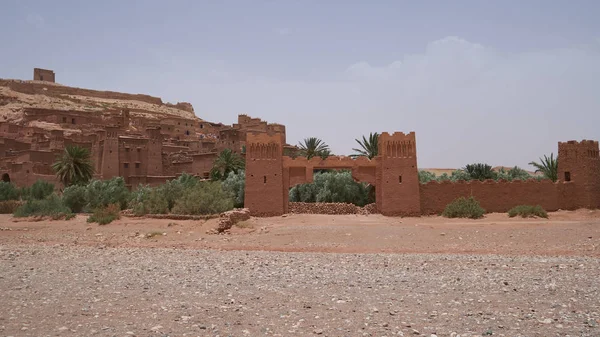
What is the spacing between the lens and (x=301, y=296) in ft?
30.7

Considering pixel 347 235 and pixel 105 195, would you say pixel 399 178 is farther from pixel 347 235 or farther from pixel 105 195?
pixel 105 195

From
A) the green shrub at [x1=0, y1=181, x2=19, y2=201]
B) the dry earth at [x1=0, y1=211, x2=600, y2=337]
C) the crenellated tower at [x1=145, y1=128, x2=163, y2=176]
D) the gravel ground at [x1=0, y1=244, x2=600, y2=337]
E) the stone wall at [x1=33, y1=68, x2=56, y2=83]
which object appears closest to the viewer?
the gravel ground at [x1=0, y1=244, x2=600, y2=337]

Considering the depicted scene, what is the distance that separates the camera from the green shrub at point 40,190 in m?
38.6

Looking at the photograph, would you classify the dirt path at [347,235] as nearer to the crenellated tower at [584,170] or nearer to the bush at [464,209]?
the bush at [464,209]

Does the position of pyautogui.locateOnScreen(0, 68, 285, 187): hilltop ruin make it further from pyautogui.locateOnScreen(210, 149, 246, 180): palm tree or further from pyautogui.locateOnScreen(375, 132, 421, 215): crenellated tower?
pyautogui.locateOnScreen(375, 132, 421, 215): crenellated tower

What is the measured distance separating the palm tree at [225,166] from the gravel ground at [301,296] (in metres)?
25.3

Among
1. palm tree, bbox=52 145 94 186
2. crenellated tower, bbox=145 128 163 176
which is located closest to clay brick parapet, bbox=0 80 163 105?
crenellated tower, bbox=145 128 163 176

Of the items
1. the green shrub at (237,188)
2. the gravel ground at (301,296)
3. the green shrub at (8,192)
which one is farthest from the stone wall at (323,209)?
the green shrub at (8,192)

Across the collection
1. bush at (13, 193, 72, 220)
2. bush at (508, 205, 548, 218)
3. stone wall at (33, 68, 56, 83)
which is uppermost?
stone wall at (33, 68, 56, 83)

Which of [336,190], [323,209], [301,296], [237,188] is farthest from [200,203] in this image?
[301,296]

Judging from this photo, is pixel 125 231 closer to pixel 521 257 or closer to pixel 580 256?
pixel 521 257

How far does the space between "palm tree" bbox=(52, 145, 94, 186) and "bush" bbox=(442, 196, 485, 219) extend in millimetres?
28156

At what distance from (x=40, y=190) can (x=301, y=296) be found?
35.6m

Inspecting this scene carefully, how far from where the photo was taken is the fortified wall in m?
26.8
